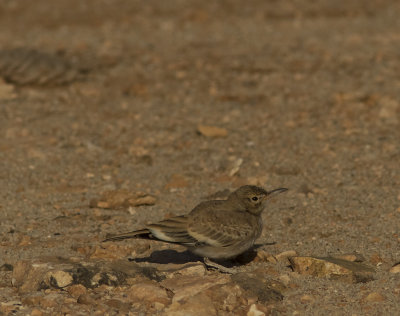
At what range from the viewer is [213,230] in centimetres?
583

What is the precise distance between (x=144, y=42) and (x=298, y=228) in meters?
8.67

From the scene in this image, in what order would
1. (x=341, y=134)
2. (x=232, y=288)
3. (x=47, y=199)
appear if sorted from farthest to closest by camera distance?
1. (x=341, y=134)
2. (x=47, y=199)
3. (x=232, y=288)

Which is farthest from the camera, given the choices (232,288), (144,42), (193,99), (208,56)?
(144,42)

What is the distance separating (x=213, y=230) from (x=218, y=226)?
6 centimetres

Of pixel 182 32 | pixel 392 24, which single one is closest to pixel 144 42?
pixel 182 32

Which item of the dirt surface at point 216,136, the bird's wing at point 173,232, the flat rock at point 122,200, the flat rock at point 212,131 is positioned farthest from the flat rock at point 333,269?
the flat rock at point 212,131

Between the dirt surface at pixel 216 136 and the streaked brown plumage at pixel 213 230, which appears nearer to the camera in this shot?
the streaked brown plumage at pixel 213 230

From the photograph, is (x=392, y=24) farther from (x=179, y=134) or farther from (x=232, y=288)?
(x=232, y=288)

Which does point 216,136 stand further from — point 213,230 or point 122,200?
point 213,230

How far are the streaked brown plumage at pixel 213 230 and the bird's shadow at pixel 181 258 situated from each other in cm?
25

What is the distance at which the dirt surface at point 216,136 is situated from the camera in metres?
6.50

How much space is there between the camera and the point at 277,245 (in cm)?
652

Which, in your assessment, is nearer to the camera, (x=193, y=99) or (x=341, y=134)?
(x=341, y=134)

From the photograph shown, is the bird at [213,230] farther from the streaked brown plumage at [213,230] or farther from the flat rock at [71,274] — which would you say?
the flat rock at [71,274]
